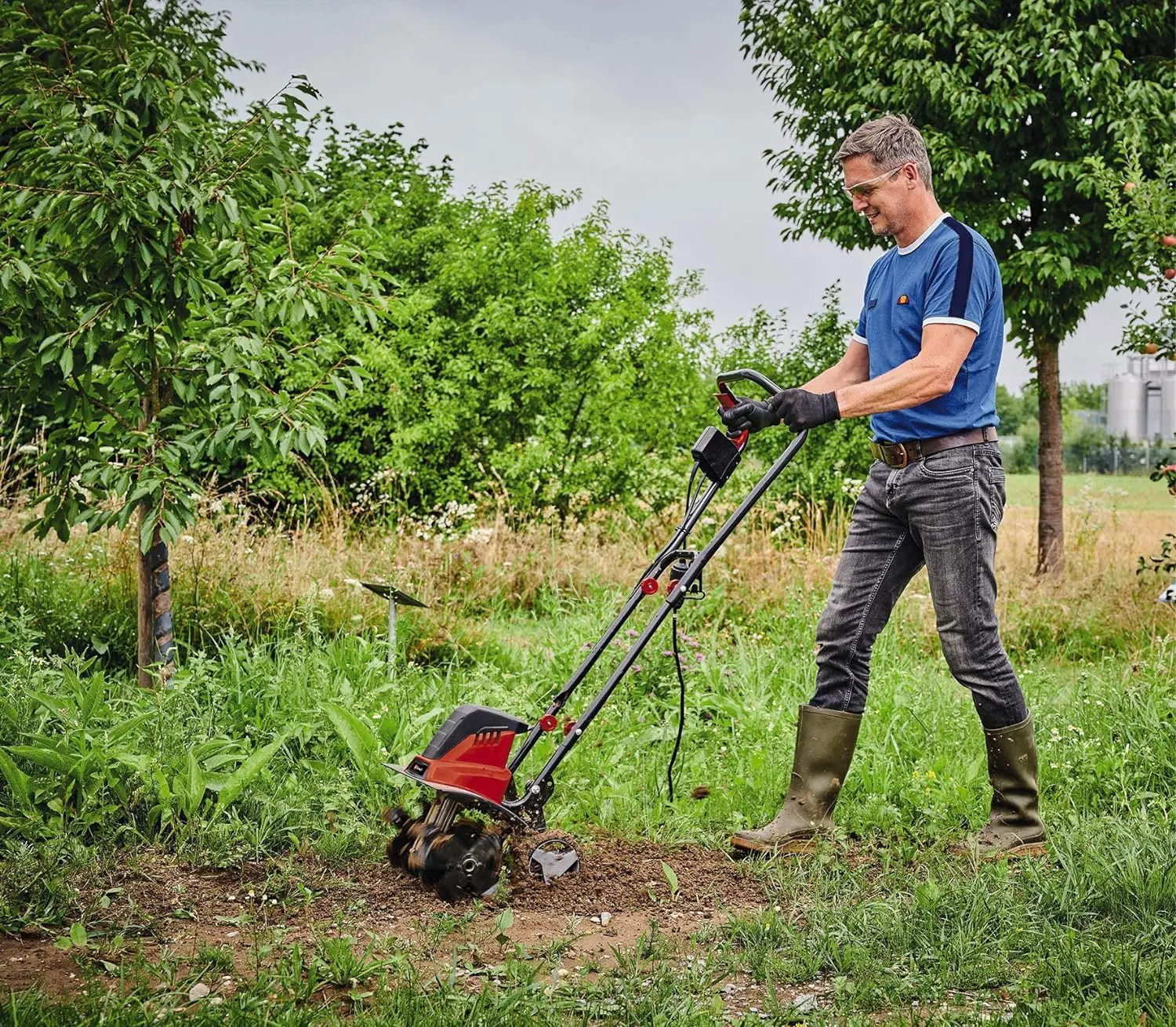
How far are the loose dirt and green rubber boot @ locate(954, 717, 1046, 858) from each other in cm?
81

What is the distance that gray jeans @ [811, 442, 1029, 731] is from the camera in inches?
148

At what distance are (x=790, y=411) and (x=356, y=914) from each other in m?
1.95

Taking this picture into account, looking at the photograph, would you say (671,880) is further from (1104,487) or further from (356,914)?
(1104,487)

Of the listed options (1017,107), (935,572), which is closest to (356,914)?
(935,572)

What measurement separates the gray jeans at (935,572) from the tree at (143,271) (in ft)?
7.29

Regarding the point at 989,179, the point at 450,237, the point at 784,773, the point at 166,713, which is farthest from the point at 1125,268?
the point at 166,713

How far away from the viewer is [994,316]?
3.75 m

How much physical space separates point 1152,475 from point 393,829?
5.28 metres

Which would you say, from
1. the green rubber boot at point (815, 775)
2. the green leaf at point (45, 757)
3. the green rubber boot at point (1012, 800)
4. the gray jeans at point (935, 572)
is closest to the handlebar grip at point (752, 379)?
the gray jeans at point (935, 572)

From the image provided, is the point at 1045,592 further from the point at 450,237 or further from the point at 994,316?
the point at 450,237

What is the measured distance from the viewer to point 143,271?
186 inches

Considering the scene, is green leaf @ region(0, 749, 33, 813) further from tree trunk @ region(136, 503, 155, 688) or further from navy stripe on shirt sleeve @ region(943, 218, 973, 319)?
navy stripe on shirt sleeve @ region(943, 218, 973, 319)

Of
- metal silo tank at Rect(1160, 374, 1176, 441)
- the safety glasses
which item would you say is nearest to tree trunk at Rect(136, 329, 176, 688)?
the safety glasses

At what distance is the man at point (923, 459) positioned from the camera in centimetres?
364
